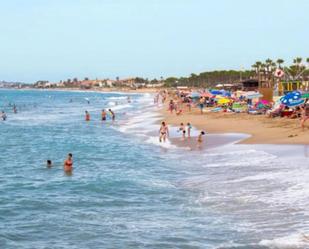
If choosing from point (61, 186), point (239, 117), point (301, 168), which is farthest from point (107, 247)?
point (239, 117)

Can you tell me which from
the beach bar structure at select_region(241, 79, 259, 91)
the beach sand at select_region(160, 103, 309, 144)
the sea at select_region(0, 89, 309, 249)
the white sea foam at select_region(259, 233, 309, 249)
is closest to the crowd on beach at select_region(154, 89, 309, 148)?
the beach sand at select_region(160, 103, 309, 144)

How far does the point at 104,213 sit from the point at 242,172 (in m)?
6.49

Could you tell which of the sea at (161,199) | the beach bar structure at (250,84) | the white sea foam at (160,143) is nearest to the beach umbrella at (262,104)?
the white sea foam at (160,143)

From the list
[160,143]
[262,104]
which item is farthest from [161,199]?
[262,104]

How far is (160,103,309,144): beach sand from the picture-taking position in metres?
27.3

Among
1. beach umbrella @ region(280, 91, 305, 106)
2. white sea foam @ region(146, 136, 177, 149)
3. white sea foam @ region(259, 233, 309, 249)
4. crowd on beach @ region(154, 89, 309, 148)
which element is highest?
beach umbrella @ region(280, 91, 305, 106)

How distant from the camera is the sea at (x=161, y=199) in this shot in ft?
38.3

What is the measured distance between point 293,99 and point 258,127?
10.4ft

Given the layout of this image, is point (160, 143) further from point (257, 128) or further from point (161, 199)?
point (161, 199)

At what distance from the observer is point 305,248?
10.1 meters

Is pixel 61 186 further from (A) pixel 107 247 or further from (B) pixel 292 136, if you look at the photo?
(B) pixel 292 136

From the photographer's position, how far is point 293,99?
35.7 meters

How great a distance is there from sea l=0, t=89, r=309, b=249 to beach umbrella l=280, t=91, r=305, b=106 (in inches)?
366

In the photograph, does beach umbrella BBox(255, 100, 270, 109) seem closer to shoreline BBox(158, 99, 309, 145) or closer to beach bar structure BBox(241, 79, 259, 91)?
shoreline BBox(158, 99, 309, 145)
